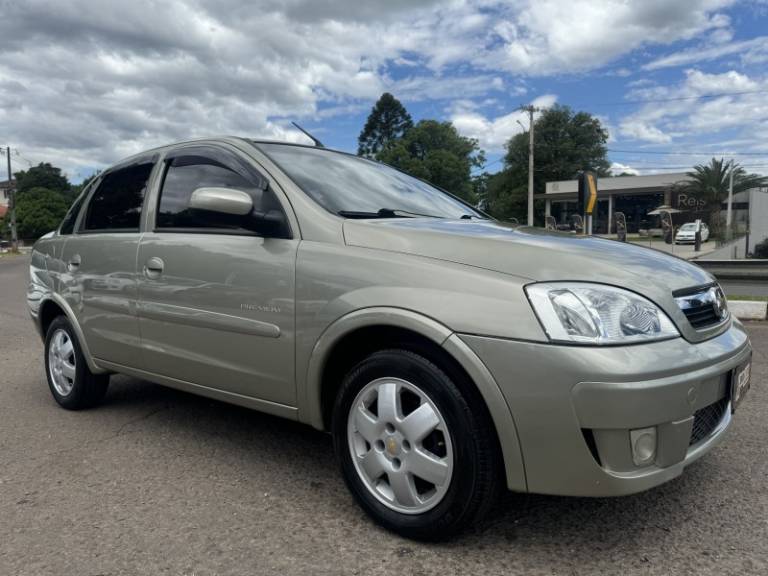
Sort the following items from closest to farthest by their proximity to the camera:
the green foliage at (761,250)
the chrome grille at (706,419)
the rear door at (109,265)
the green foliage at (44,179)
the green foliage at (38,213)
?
the chrome grille at (706,419) → the rear door at (109,265) → the green foliage at (761,250) → the green foliage at (38,213) → the green foliage at (44,179)

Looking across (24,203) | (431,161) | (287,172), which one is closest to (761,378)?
(287,172)

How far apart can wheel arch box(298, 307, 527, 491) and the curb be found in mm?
6475

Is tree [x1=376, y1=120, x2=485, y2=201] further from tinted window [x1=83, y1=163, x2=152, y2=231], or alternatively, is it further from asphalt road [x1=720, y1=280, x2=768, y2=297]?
tinted window [x1=83, y1=163, x2=152, y2=231]

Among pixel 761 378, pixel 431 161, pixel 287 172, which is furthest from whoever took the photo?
pixel 431 161

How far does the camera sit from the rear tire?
4004 mm

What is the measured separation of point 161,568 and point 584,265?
5.99 ft

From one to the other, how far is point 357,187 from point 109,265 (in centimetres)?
157

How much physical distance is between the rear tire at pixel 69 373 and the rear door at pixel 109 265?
Answer: 25 cm

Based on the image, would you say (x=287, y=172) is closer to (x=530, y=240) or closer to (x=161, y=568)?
(x=530, y=240)

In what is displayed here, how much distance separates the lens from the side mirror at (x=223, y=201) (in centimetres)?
267

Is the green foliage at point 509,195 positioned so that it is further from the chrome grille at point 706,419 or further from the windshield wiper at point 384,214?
the chrome grille at point 706,419

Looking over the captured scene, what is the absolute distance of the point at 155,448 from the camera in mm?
3377

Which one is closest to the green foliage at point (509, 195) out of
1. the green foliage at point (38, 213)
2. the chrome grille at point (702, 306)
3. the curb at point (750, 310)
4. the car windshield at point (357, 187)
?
the green foliage at point (38, 213)

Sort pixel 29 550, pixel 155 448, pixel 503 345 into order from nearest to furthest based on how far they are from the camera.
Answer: pixel 503 345, pixel 29 550, pixel 155 448
